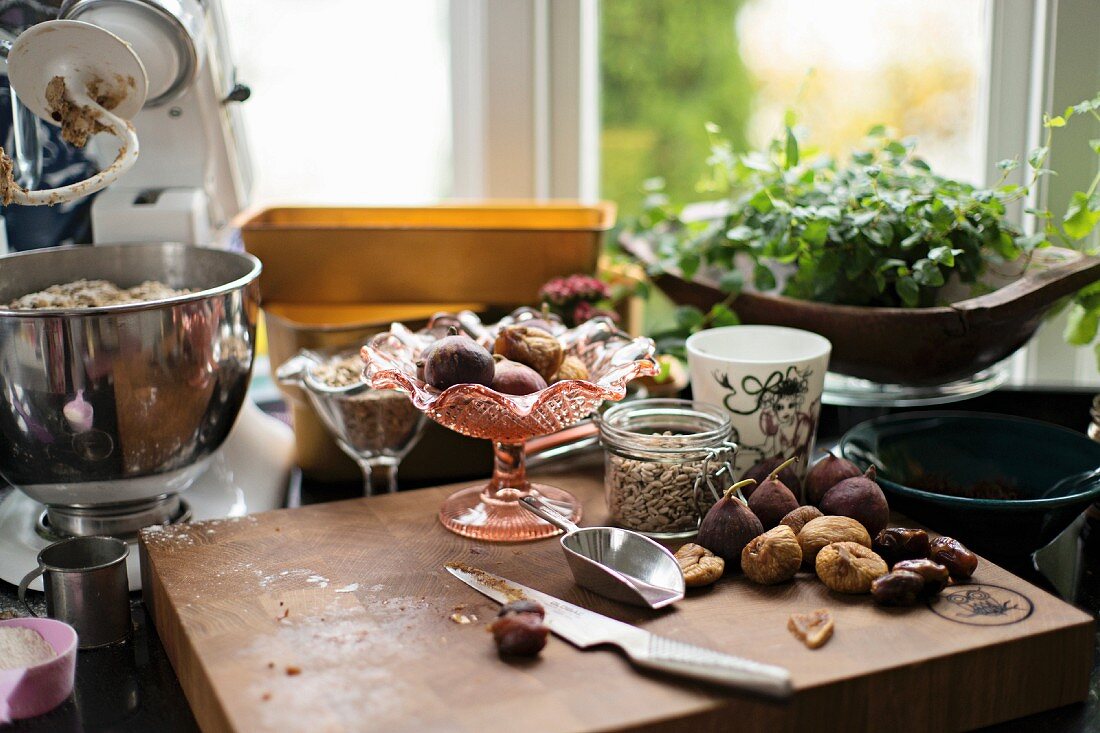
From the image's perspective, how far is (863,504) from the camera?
762mm

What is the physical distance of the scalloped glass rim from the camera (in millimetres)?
729

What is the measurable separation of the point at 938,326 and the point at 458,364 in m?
0.43

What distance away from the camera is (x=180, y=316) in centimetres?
77

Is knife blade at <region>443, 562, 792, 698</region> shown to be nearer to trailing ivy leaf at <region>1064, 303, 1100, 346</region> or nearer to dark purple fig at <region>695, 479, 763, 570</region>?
dark purple fig at <region>695, 479, 763, 570</region>

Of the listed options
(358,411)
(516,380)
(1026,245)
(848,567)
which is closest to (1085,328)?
(1026,245)

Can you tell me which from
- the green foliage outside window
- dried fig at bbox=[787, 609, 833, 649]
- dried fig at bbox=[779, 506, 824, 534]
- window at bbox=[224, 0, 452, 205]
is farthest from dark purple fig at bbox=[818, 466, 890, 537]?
the green foliage outside window

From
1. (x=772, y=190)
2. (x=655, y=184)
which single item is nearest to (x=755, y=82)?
(x=655, y=184)

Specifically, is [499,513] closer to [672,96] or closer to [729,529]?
[729,529]

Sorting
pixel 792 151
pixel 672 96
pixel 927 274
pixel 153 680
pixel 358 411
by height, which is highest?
pixel 672 96

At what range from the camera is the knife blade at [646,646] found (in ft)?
1.83

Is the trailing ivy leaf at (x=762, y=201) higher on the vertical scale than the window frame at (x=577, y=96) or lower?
lower

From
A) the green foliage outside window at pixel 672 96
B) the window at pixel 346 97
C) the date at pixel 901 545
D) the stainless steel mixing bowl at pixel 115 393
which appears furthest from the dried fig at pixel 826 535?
the green foliage outside window at pixel 672 96

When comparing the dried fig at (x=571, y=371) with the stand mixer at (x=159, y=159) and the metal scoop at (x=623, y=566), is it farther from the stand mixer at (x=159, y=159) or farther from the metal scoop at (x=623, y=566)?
the stand mixer at (x=159, y=159)

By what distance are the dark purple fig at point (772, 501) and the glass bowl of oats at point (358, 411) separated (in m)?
0.30
